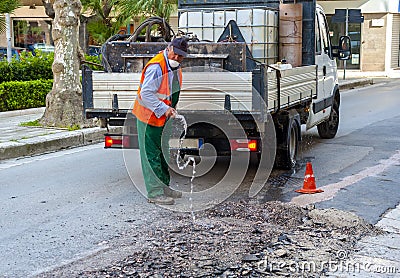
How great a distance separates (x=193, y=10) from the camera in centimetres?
1034

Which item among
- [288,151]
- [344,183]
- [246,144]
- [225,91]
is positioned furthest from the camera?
[288,151]

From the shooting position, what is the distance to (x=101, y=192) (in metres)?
7.61

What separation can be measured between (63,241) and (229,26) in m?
3.96

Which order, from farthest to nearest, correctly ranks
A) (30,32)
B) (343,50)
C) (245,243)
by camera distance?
(30,32)
(343,50)
(245,243)

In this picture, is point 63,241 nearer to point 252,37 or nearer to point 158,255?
point 158,255

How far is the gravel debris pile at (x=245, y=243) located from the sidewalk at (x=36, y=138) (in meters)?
4.39

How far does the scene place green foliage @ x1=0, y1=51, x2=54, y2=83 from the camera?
15.4m

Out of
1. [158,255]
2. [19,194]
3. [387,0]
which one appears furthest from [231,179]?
[387,0]

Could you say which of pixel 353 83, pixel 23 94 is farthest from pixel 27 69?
pixel 353 83

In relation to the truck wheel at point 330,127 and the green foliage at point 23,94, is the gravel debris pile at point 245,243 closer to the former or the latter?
the truck wheel at point 330,127

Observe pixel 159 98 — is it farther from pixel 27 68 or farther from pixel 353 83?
pixel 353 83

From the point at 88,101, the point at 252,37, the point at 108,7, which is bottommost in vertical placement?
the point at 88,101

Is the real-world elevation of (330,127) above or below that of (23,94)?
below

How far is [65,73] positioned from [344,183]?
6.68m
